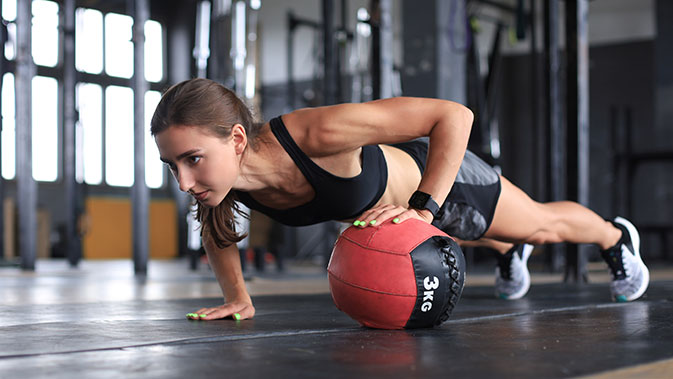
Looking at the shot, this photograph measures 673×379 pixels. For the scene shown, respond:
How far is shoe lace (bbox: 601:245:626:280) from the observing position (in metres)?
2.29

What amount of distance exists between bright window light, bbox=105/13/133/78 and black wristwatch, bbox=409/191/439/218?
383 inches

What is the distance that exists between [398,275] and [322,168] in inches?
13.8

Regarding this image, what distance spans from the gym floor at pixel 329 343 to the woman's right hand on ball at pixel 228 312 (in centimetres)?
3

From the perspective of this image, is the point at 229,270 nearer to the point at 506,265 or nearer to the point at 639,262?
the point at 506,265

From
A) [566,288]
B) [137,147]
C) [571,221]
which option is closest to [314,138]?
[571,221]

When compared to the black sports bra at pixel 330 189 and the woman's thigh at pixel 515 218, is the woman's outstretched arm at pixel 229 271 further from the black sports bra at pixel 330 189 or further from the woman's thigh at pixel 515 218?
the woman's thigh at pixel 515 218

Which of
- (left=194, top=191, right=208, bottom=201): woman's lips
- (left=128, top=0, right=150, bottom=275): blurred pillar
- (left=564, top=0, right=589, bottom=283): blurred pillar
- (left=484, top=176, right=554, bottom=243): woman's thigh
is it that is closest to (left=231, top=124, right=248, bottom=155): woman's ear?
(left=194, top=191, right=208, bottom=201): woman's lips

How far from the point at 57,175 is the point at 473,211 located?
9528mm

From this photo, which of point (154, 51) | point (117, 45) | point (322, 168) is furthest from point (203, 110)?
point (154, 51)

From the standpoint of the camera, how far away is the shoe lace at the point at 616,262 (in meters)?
2.29

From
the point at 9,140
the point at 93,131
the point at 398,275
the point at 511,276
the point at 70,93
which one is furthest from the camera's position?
the point at 93,131

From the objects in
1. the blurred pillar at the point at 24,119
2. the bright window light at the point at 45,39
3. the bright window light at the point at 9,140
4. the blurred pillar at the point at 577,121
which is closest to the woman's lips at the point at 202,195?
the blurred pillar at the point at 577,121

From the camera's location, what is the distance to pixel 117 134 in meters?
10.6

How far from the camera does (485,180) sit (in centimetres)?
200
